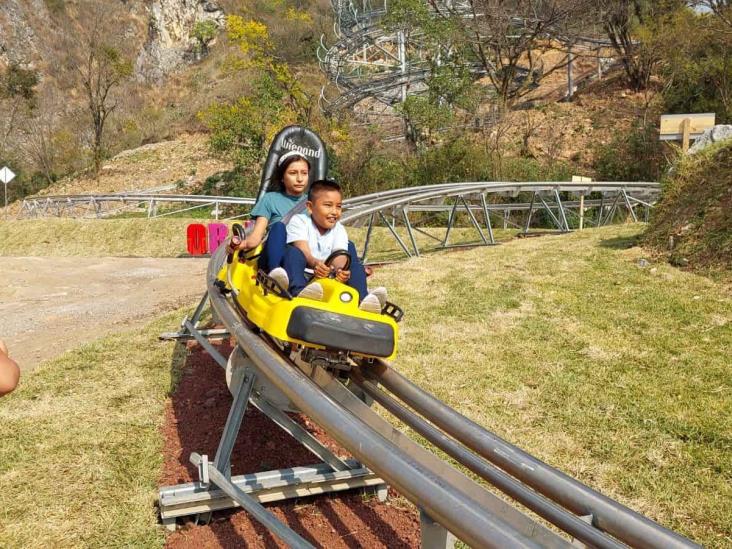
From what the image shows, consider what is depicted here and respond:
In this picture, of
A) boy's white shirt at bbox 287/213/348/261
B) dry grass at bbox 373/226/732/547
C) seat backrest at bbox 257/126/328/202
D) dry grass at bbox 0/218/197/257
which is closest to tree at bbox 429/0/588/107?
dry grass at bbox 0/218/197/257

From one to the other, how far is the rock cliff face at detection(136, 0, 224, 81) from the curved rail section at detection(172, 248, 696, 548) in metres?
59.3

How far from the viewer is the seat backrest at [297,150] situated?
4625 millimetres

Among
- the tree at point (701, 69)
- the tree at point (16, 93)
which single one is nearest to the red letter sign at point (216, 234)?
the tree at point (701, 69)

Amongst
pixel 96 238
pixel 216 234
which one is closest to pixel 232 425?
pixel 216 234

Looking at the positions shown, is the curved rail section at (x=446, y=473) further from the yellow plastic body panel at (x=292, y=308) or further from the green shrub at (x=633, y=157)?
the green shrub at (x=633, y=157)

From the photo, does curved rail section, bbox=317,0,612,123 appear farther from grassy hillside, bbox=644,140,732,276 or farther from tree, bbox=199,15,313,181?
grassy hillside, bbox=644,140,732,276

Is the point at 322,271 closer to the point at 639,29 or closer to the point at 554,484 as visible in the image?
the point at 554,484

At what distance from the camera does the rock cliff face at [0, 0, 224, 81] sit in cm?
5262

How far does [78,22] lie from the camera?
56469 mm

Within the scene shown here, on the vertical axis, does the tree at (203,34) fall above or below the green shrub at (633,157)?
above

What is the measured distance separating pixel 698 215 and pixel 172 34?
198 ft

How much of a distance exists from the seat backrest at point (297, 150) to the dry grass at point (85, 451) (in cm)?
182

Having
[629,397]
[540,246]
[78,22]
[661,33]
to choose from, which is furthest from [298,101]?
[78,22]

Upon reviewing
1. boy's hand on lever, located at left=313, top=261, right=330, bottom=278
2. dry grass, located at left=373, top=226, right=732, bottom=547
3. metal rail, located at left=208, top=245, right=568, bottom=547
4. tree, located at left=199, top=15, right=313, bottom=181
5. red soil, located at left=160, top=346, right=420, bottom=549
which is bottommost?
red soil, located at left=160, top=346, right=420, bottom=549
